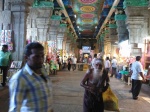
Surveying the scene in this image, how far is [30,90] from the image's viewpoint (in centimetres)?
192

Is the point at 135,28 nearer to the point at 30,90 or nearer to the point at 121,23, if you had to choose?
the point at 121,23

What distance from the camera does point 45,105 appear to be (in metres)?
1.97

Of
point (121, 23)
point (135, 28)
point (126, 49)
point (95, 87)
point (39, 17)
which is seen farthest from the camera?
point (121, 23)

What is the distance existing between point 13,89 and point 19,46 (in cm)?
785

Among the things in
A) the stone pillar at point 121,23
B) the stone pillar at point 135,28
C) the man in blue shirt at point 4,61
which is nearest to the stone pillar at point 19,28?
the man in blue shirt at point 4,61

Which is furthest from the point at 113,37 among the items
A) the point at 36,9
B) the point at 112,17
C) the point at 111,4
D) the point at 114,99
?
the point at 114,99

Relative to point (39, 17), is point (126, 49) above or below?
below

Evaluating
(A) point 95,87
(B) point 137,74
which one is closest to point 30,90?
(A) point 95,87

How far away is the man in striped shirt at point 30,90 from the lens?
6.26 feet

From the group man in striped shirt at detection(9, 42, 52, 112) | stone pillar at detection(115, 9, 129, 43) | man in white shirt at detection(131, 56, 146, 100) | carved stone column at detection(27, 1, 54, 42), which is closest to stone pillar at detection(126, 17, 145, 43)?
stone pillar at detection(115, 9, 129, 43)

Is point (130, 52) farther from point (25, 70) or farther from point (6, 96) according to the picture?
point (25, 70)

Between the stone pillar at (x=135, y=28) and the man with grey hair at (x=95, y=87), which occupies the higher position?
the stone pillar at (x=135, y=28)

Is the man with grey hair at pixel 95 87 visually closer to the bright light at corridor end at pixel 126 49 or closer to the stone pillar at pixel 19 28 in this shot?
the stone pillar at pixel 19 28

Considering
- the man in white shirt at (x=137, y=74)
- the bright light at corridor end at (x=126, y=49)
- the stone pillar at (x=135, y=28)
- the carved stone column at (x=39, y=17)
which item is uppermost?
the carved stone column at (x=39, y=17)
